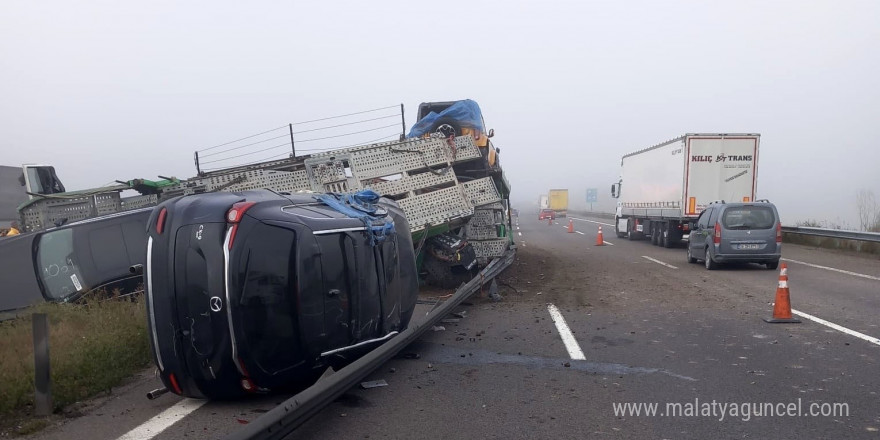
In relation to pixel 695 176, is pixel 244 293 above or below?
below

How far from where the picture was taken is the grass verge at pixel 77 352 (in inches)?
208

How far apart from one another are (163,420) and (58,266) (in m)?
4.75

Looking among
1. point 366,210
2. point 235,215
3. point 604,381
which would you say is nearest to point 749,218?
point 604,381

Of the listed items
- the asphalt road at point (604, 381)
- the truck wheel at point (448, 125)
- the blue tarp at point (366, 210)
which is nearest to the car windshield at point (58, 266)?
the asphalt road at point (604, 381)

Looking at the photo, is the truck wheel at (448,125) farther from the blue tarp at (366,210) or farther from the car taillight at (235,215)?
the car taillight at (235,215)

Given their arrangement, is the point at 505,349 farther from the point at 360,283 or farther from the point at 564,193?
the point at 564,193

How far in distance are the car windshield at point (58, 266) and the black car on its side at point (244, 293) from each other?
4.43m

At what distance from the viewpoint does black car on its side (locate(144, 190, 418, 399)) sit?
4.45 metres

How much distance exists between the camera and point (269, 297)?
4.54 meters

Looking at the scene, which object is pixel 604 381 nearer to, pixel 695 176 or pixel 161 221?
pixel 161 221

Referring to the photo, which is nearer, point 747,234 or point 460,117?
point 460,117

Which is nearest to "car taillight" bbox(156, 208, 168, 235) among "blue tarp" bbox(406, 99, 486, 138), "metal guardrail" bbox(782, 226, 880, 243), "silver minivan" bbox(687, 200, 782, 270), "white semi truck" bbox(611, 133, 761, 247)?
"blue tarp" bbox(406, 99, 486, 138)

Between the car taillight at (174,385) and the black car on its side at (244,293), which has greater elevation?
the black car on its side at (244,293)

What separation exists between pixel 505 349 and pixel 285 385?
2899mm
